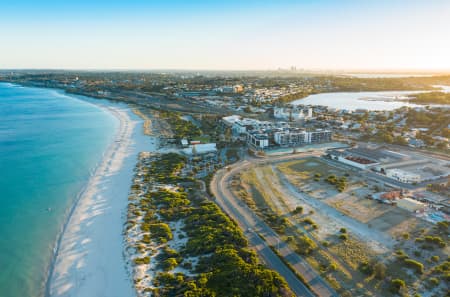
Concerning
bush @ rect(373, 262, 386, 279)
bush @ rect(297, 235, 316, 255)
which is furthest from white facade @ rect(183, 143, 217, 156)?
bush @ rect(373, 262, 386, 279)

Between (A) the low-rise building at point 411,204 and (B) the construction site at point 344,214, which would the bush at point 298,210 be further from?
(A) the low-rise building at point 411,204

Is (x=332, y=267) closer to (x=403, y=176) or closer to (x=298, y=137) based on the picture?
(x=403, y=176)

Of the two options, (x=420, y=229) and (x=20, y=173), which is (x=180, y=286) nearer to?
(x=420, y=229)

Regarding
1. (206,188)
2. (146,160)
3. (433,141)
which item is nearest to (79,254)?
(206,188)

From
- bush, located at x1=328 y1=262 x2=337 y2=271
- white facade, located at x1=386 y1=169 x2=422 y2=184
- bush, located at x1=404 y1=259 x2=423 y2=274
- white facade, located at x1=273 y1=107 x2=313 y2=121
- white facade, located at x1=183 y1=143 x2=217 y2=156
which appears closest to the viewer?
bush, located at x1=328 y1=262 x2=337 y2=271

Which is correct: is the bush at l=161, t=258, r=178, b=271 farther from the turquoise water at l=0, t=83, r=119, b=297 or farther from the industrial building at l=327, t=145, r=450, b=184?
the industrial building at l=327, t=145, r=450, b=184

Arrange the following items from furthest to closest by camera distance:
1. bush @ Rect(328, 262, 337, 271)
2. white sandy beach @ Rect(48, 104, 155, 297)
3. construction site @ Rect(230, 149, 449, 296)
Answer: construction site @ Rect(230, 149, 449, 296), bush @ Rect(328, 262, 337, 271), white sandy beach @ Rect(48, 104, 155, 297)

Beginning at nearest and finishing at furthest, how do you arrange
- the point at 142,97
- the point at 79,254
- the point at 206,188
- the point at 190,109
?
the point at 79,254 < the point at 206,188 < the point at 190,109 < the point at 142,97
